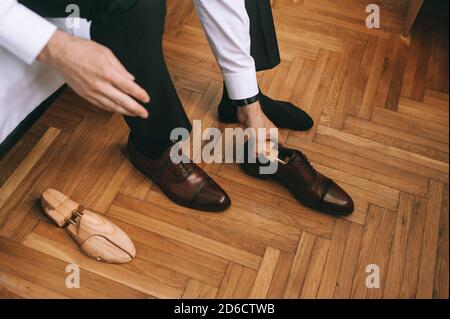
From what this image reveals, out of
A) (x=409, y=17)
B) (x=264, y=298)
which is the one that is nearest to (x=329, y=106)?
(x=409, y=17)

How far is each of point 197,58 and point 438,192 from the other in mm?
688

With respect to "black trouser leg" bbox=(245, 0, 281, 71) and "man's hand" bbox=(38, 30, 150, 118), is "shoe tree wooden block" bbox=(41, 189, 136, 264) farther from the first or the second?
"black trouser leg" bbox=(245, 0, 281, 71)

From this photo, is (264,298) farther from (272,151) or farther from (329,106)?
(329,106)

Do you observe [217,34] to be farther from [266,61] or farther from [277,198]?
[277,198]

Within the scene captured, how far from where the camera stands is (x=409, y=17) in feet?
3.88

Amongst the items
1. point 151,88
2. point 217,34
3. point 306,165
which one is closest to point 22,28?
point 151,88

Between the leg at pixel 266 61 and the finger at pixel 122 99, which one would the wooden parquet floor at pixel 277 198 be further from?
the finger at pixel 122 99

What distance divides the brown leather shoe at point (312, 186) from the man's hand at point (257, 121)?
1.6 inches

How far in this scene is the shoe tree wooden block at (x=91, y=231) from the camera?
771mm

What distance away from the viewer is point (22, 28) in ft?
1.86

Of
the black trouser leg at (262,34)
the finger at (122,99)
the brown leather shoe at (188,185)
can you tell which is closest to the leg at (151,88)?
the brown leather shoe at (188,185)

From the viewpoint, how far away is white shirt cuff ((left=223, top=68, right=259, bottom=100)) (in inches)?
30.8

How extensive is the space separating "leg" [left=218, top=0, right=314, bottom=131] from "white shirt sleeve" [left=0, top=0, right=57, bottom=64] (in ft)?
1.24
